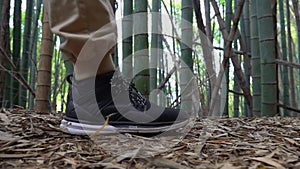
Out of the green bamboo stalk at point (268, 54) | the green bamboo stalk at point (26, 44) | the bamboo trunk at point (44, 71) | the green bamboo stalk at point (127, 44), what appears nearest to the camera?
the bamboo trunk at point (44, 71)

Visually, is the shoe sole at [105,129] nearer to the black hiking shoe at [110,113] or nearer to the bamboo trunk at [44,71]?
the black hiking shoe at [110,113]

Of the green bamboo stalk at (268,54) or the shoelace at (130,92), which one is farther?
the green bamboo stalk at (268,54)

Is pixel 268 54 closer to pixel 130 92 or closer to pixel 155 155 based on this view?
pixel 130 92

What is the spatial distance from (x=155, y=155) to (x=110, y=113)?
247 millimetres

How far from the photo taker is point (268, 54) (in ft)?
5.40

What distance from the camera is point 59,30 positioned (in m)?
0.87

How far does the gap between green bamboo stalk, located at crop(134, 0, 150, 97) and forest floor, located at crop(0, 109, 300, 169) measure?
2.45 ft

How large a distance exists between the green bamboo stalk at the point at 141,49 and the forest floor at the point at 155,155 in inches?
29.4

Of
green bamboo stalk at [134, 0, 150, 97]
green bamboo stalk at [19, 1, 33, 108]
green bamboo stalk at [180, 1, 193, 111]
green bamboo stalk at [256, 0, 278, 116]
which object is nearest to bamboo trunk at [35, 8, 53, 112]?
green bamboo stalk at [134, 0, 150, 97]

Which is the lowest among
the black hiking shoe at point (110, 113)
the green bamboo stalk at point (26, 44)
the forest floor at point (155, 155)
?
the forest floor at point (155, 155)

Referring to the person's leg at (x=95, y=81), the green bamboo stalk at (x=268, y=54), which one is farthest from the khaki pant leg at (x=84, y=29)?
the green bamboo stalk at (x=268, y=54)

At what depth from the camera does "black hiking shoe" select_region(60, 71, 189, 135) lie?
0.86 metres

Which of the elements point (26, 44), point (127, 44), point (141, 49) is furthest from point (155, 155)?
point (26, 44)

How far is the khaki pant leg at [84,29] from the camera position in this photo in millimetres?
846
